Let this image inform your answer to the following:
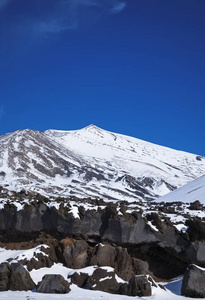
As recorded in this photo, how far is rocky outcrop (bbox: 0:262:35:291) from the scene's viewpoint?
1355cm

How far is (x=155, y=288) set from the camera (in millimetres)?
13938

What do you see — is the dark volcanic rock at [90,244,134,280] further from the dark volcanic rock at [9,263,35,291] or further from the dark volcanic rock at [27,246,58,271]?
the dark volcanic rock at [9,263,35,291]

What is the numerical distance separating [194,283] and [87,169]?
11395 centimetres

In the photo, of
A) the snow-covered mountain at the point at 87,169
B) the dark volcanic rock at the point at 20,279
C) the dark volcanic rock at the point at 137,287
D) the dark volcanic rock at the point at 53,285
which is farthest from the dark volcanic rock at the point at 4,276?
the snow-covered mountain at the point at 87,169

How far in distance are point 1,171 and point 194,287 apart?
9897 cm

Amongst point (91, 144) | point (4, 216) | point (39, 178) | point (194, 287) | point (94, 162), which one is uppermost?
point (91, 144)

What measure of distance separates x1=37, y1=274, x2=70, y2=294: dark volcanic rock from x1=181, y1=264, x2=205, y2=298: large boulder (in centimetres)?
464

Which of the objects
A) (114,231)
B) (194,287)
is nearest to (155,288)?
(194,287)

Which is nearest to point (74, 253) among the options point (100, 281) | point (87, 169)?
point (100, 281)

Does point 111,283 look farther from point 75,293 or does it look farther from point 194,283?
point 194,283

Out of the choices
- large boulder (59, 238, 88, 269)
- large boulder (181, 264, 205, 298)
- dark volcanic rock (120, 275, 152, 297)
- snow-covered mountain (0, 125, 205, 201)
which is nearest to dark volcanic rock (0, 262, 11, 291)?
large boulder (59, 238, 88, 269)

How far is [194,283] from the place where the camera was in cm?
1404

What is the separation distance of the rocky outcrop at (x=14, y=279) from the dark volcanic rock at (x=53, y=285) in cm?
63

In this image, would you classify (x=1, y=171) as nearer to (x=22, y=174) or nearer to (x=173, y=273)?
(x=22, y=174)
